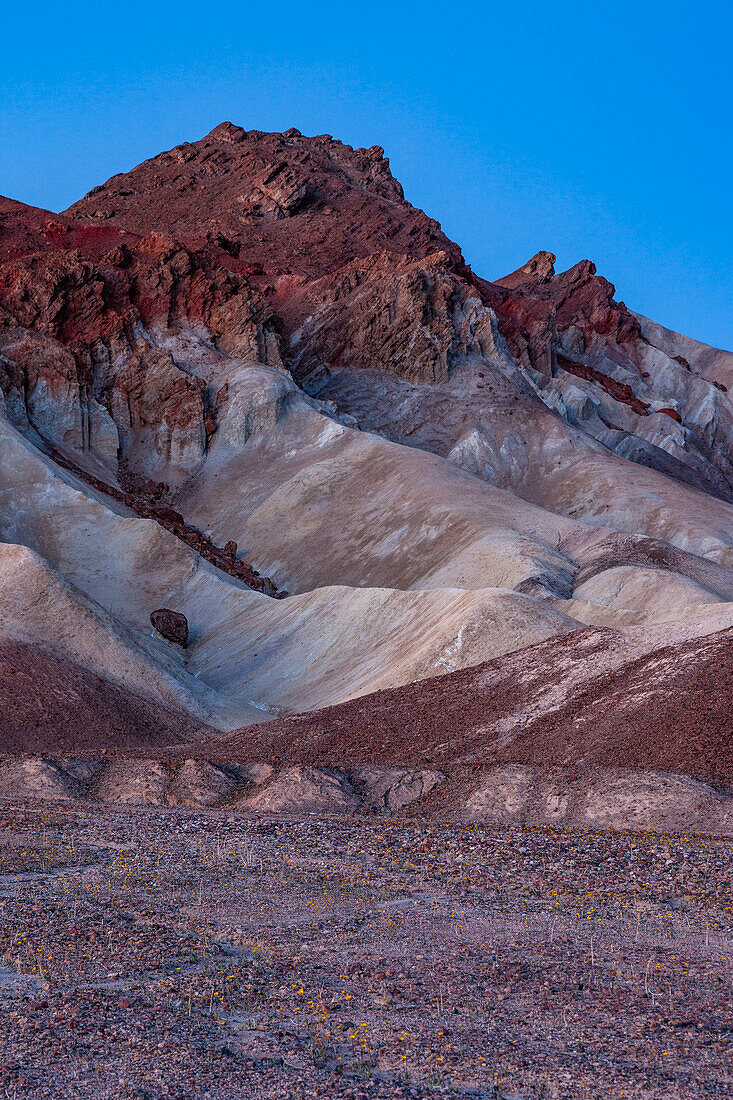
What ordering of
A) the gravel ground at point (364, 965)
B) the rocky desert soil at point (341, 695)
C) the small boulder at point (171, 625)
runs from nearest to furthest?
the gravel ground at point (364, 965), the rocky desert soil at point (341, 695), the small boulder at point (171, 625)

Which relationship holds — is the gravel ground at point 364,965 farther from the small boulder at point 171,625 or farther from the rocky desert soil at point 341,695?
the small boulder at point 171,625

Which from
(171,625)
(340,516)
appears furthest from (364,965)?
(340,516)

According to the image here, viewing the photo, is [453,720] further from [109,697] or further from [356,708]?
[109,697]

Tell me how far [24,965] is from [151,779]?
46.2 ft

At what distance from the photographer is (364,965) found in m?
10.5

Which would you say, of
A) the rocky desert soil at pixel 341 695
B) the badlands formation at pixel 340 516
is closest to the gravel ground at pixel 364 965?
the rocky desert soil at pixel 341 695

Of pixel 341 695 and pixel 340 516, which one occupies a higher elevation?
pixel 340 516

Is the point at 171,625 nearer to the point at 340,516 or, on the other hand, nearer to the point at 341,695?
the point at 341,695

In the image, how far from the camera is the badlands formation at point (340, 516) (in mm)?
24219

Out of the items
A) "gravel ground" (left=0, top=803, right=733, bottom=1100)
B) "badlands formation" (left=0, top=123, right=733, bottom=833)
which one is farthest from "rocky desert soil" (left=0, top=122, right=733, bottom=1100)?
"badlands formation" (left=0, top=123, right=733, bottom=833)

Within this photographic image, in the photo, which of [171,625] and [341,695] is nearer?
[341,695]

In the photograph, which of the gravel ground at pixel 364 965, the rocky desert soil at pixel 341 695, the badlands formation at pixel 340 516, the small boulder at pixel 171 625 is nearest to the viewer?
the gravel ground at pixel 364 965

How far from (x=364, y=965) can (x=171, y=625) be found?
3652 cm

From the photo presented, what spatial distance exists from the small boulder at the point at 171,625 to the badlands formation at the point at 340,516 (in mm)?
391
